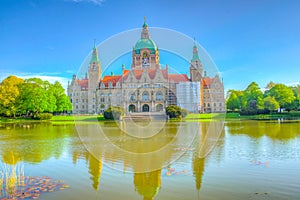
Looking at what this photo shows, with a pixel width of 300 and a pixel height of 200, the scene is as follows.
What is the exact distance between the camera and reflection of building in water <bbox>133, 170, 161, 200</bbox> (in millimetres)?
8170

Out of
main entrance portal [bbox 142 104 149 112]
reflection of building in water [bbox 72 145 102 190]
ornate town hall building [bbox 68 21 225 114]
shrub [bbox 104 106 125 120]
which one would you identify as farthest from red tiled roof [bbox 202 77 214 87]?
reflection of building in water [bbox 72 145 102 190]

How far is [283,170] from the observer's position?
1034cm

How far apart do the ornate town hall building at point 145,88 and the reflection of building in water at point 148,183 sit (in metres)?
50.2

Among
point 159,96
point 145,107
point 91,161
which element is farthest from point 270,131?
point 145,107

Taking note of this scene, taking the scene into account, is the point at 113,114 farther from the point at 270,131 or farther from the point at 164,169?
the point at 164,169

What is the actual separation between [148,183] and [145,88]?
6144cm

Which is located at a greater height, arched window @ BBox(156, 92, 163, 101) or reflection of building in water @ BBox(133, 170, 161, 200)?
arched window @ BBox(156, 92, 163, 101)

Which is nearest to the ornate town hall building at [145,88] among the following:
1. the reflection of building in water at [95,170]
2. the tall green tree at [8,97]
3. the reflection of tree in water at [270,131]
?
the tall green tree at [8,97]

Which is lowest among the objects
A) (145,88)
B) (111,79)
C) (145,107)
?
(145,107)

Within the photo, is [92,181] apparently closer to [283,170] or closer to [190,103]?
[283,170]

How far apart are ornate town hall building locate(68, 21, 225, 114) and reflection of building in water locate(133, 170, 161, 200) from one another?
50169mm

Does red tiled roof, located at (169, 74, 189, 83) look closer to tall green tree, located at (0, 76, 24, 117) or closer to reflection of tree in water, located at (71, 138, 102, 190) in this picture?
tall green tree, located at (0, 76, 24, 117)

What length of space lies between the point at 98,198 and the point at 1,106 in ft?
148

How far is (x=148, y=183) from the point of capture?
909 centimetres
